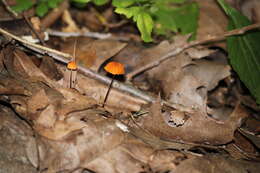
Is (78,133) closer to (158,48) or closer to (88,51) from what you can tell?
(88,51)

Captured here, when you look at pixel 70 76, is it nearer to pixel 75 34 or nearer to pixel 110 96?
pixel 110 96

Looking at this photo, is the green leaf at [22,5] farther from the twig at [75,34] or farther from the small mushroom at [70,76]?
the small mushroom at [70,76]

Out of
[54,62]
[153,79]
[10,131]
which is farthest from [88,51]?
[10,131]

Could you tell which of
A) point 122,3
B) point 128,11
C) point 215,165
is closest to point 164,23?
point 122,3

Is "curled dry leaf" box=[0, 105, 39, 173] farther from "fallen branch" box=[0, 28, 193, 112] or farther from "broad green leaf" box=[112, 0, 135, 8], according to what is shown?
"broad green leaf" box=[112, 0, 135, 8]

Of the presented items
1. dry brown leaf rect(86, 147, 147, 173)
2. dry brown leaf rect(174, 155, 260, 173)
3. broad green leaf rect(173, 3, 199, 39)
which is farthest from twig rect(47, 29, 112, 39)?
dry brown leaf rect(174, 155, 260, 173)

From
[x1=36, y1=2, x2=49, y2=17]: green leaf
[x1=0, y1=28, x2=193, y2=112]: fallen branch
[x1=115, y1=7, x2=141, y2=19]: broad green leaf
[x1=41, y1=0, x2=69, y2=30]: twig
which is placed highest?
[x1=115, y1=7, x2=141, y2=19]: broad green leaf
